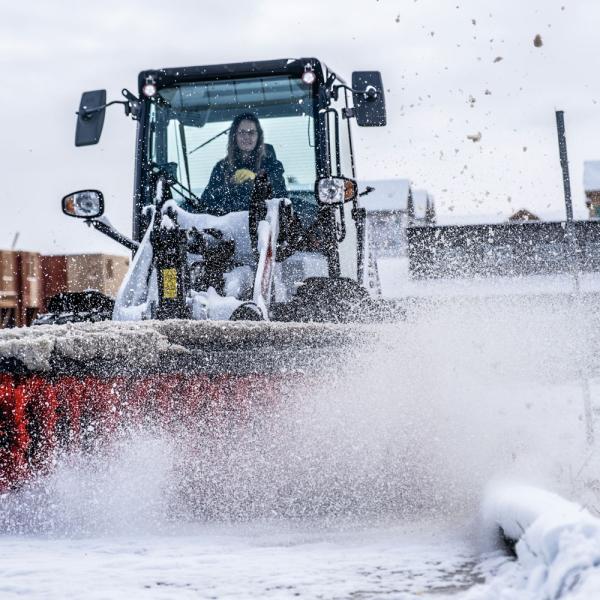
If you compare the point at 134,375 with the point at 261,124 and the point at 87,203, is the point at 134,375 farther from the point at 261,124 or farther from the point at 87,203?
the point at 261,124

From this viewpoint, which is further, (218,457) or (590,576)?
(218,457)

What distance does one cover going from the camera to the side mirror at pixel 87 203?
587 cm

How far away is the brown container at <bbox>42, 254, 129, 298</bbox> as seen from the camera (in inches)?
703

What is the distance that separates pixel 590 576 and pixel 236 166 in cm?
443

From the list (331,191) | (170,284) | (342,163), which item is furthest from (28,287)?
(170,284)

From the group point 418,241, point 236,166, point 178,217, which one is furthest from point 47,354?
point 418,241

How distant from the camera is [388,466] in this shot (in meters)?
→ 4.31

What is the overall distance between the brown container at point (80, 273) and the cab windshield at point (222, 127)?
10.9m

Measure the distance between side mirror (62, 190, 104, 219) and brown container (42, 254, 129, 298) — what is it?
11.6 m

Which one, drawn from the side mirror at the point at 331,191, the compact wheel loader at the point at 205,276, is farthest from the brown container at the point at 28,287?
the side mirror at the point at 331,191

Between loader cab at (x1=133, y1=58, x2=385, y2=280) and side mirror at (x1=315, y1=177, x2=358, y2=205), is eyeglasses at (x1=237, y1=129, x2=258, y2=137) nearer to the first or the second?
loader cab at (x1=133, y1=58, x2=385, y2=280)

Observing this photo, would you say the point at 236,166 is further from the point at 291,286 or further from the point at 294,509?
the point at 294,509

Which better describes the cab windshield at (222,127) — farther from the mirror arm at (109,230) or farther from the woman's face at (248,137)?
the mirror arm at (109,230)

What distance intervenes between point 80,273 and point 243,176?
12808 mm
